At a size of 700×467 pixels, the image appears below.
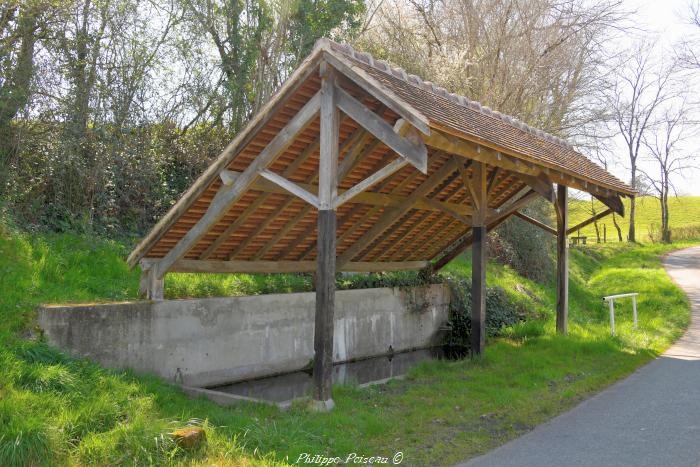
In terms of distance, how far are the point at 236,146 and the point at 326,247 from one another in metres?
1.66

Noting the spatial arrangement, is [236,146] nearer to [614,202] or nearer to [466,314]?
[614,202]

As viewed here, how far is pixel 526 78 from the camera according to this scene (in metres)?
17.8

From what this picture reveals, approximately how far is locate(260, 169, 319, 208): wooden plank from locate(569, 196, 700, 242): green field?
36.8m

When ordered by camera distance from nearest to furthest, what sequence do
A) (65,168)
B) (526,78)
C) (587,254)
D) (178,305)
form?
1. (178,305)
2. (65,168)
3. (526,78)
4. (587,254)

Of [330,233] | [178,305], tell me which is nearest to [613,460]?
[330,233]

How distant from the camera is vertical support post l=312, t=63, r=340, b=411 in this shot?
6.56 m

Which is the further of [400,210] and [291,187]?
[400,210]

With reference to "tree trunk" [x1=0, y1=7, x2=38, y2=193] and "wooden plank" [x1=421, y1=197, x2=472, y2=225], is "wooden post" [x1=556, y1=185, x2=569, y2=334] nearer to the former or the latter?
"wooden plank" [x1=421, y1=197, x2=472, y2=225]

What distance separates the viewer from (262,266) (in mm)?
9773

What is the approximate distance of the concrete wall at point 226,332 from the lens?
736cm

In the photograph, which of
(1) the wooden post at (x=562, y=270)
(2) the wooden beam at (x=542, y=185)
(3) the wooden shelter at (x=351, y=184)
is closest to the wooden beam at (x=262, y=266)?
(3) the wooden shelter at (x=351, y=184)

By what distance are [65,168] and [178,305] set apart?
3536 mm

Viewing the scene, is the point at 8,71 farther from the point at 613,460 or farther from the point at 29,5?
the point at 613,460

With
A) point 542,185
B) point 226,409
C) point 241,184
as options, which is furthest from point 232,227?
point 542,185
